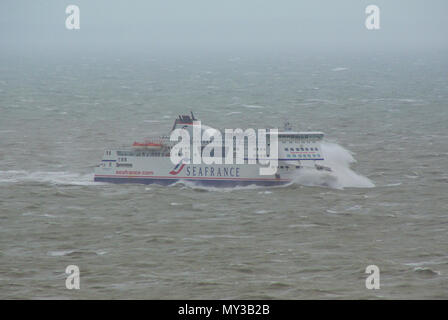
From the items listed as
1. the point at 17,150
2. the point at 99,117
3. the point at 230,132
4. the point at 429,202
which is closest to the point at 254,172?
the point at 230,132

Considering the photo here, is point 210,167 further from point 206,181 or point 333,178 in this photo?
point 333,178

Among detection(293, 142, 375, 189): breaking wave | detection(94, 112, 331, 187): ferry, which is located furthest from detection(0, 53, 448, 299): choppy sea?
detection(94, 112, 331, 187): ferry

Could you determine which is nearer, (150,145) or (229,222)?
(229,222)

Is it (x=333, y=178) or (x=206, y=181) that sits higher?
(x=206, y=181)

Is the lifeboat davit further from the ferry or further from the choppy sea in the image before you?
the choppy sea

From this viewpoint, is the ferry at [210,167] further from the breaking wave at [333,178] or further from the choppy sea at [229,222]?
the choppy sea at [229,222]

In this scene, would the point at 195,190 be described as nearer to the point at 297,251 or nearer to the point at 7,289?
the point at 297,251

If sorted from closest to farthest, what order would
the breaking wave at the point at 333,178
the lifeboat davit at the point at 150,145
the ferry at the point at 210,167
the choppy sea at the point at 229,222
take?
1. the choppy sea at the point at 229,222
2. the breaking wave at the point at 333,178
3. the ferry at the point at 210,167
4. the lifeboat davit at the point at 150,145

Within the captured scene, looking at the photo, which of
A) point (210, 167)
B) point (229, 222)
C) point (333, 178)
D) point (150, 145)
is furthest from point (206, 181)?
point (229, 222)

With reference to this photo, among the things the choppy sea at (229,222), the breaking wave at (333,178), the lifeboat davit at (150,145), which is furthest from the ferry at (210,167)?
the choppy sea at (229,222)
